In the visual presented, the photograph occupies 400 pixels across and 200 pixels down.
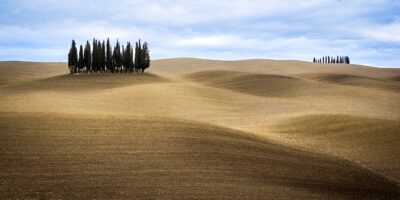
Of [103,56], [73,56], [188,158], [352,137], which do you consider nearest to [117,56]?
[103,56]

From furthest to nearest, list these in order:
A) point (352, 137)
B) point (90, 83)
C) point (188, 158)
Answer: point (90, 83), point (352, 137), point (188, 158)

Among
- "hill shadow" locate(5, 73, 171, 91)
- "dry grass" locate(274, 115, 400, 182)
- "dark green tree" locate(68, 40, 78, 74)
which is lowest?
"dry grass" locate(274, 115, 400, 182)

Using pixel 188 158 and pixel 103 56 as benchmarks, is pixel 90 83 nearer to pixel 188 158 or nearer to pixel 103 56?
pixel 103 56

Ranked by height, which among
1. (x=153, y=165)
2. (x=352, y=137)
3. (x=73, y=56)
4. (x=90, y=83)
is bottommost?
(x=352, y=137)

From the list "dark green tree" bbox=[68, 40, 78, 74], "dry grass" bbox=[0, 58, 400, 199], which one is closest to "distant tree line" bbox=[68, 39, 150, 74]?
"dark green tree" bbox=[68, 40, 78, 74]

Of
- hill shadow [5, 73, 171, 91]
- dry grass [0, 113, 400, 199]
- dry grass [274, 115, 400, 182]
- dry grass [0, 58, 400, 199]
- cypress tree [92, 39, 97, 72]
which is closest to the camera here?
dry grass [0, 113, 400, 199]

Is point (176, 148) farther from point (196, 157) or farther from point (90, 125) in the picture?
point (90, 125)

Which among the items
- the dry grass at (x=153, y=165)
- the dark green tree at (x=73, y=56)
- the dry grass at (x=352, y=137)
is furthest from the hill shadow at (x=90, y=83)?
the dry grass at (x=153, y=165)

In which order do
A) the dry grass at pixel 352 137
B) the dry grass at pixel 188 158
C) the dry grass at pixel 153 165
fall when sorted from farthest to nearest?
the dry grass at pixel 352 137 → the dry grass at pixel 188 158 → the dry grass at pixel 153 165

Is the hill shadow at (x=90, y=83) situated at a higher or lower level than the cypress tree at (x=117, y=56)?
lower

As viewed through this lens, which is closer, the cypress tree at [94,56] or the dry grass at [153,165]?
the dry grass at [153,165]

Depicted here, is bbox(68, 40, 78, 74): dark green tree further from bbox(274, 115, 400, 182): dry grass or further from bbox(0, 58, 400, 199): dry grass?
bbox(274, 115, 400, 182): dry grass

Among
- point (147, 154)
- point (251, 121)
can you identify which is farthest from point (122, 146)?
point (251, 121)

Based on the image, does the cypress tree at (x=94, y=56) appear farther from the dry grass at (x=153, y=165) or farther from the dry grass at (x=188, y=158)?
Answer: the dry grass at (x=153, y=165)
